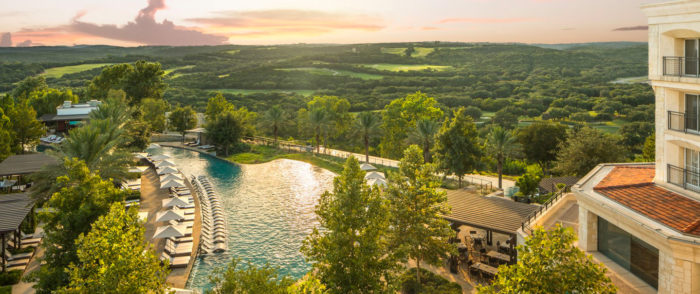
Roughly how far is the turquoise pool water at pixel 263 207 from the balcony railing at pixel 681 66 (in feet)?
61.4

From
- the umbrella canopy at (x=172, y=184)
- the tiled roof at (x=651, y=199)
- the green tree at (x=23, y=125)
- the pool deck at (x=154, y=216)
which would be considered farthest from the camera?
the green tree at (x=23, y=125)

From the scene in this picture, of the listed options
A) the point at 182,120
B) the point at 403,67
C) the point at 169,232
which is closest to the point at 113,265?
the point at 169,232

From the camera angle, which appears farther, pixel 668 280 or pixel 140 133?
pixel 140 133

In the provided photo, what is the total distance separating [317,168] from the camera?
48938 mm

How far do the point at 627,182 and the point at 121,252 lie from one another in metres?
20.0

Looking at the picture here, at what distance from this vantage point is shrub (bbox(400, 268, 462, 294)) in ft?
67.4

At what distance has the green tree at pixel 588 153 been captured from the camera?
3825 centimetres

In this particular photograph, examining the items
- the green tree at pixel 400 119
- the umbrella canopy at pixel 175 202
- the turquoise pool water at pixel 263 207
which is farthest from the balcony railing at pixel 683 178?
the green tree at pixel 400 119

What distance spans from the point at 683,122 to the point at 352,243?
1383 cm

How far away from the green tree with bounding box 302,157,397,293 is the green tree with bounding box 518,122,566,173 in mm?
43811

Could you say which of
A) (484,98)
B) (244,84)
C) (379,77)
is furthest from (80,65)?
(484,98)

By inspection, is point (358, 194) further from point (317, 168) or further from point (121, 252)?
point (317, 168)

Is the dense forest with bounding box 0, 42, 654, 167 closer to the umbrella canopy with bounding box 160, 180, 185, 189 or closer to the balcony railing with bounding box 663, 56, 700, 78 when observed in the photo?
the umbrella canopy with bounding box 160, 180, 185, 189

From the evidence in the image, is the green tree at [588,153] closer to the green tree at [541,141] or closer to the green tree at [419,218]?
the green tree at [541,141]
